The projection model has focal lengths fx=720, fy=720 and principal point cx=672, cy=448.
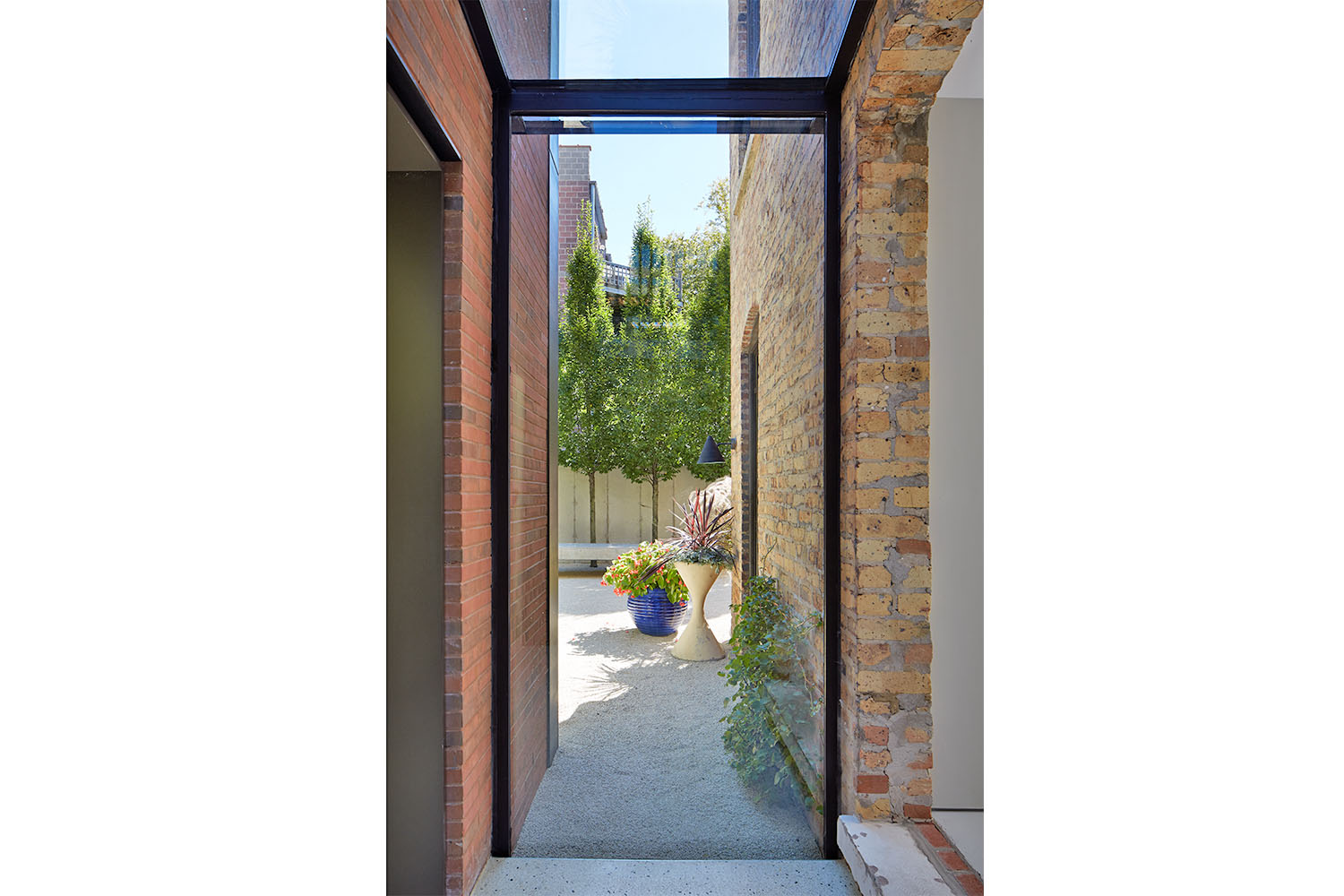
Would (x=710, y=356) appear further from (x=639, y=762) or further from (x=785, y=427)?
(x=639, y=762)

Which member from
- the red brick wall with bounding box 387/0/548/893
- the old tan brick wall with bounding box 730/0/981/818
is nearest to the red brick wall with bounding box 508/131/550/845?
the red brick wall with bounding box 387/0/548/893

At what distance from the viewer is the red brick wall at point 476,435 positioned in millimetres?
2000

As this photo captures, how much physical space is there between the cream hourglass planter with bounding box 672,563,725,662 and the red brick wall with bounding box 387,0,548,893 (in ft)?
1.66

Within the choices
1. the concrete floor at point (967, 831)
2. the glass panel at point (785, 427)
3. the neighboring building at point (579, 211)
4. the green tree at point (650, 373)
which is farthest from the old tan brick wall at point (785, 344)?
the concrete floor at point (967, 831)

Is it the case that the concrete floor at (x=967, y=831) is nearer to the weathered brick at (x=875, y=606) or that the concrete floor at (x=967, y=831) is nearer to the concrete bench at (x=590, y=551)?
the weathered brick at (x=875, y=606)

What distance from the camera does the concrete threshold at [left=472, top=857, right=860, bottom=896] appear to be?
2182 millimetres

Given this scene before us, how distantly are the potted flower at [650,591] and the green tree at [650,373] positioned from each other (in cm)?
12

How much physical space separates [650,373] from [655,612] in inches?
34.8

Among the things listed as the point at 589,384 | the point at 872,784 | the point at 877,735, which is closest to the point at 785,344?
the point at 589,384

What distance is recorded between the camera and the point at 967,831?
6.98 feet
